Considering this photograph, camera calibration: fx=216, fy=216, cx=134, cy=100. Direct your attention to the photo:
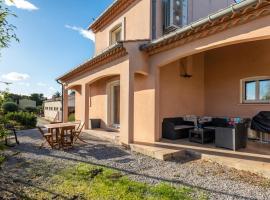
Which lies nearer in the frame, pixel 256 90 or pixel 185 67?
pixel 256 90

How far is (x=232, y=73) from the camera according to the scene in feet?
31.7

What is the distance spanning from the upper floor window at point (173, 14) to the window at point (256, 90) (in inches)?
153

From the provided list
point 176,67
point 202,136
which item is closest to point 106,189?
point 202,136

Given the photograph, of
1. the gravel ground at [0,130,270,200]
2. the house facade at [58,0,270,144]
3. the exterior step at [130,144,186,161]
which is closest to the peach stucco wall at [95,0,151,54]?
the house facade at [58,0,270,144]

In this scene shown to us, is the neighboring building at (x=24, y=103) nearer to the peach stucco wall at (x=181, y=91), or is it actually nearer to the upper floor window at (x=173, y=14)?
the peach stucco wall at (x=181, y=91)

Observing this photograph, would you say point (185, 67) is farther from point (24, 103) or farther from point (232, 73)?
point (24, 103)

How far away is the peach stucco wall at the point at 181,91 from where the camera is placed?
9.25m

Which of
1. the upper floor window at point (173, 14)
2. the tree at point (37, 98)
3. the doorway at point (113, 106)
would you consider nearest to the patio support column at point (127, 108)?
the upper floor window at point (173, 14)

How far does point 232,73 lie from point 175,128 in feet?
12.0

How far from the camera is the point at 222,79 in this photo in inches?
395

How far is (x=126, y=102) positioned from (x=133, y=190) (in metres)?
4.26

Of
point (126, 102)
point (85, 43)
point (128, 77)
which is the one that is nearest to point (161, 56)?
point (128, 77)

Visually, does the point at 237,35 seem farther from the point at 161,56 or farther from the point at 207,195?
the point at 207,195

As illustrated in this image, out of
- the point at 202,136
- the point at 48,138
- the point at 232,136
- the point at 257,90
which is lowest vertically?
the point at 48,138
